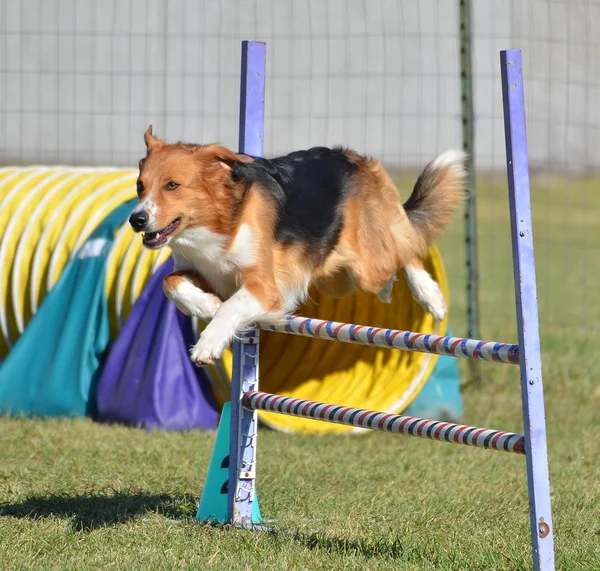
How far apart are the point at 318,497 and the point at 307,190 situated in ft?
5.01

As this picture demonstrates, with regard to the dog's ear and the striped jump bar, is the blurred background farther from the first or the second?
the dog's ear

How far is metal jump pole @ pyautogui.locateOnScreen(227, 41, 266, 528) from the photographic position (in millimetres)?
4355

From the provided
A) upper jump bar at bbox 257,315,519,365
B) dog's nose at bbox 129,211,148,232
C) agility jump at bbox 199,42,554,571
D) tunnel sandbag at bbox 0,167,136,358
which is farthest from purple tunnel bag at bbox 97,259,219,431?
dog's nose at bbox 129,211,148,232

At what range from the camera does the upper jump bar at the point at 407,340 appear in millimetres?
3518

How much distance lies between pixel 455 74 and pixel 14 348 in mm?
3818

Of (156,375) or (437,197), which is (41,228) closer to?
(156,375)

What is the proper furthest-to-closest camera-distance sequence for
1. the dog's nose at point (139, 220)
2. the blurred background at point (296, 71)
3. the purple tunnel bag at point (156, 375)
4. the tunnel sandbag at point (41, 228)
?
the blurred background at point (296, 71), the tunnel sandbag at point (41, 228), the purple tunnel bag at point (156, 375), the dog's nose at point (139, 220)

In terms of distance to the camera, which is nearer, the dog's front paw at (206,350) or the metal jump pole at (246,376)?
the dog's front paw at (206,350)

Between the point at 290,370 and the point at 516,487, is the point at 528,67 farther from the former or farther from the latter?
the point at 516,487

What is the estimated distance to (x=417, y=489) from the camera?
202 inches

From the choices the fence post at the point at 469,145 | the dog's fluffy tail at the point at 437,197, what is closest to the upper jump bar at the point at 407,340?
the dog's fluffy tail at the point at 437,197

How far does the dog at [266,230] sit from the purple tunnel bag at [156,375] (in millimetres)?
1873

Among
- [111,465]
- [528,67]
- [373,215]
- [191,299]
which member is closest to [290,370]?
[111,465]

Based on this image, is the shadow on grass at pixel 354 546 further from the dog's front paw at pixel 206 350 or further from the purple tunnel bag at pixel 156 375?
the purple tunnel bag at pixel 156 375
